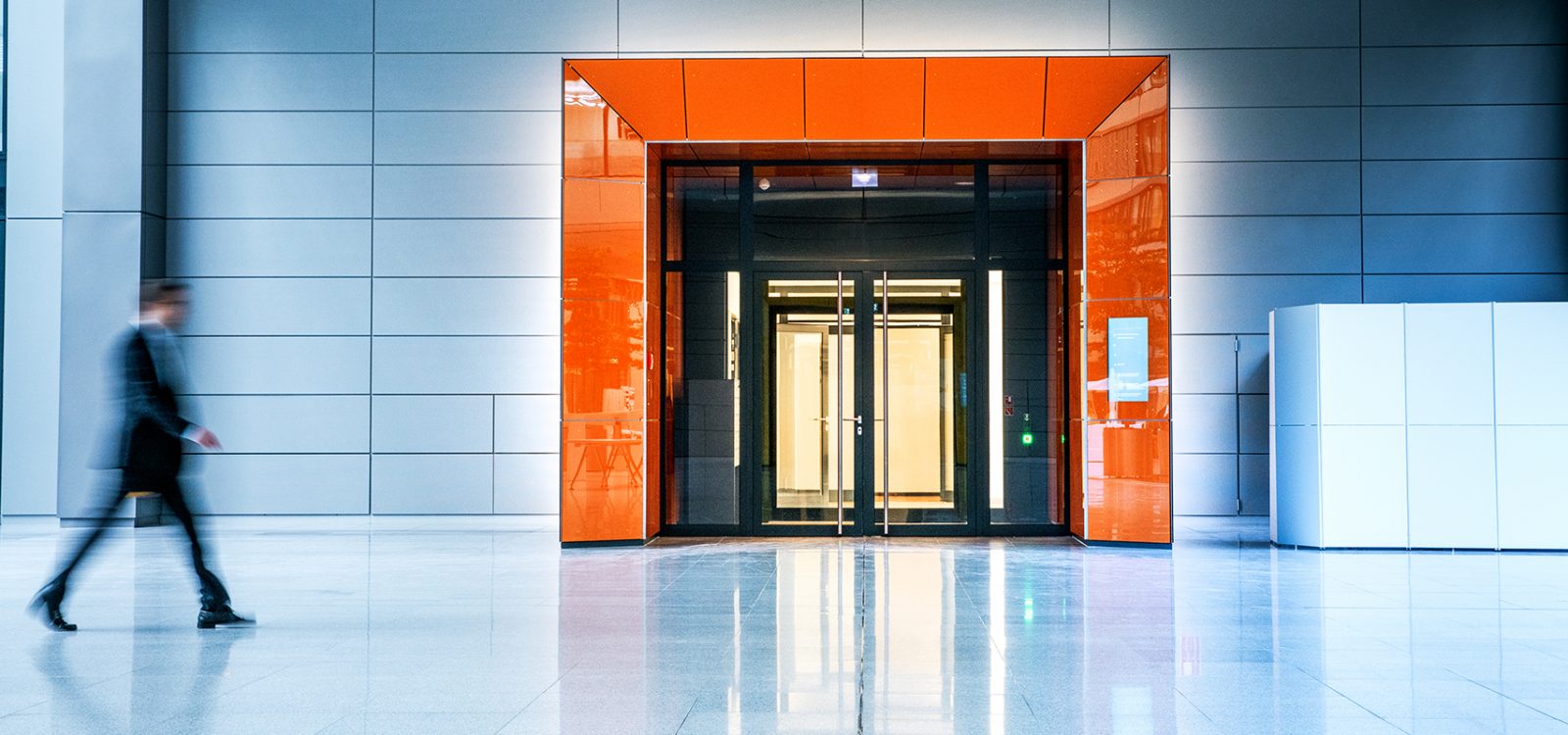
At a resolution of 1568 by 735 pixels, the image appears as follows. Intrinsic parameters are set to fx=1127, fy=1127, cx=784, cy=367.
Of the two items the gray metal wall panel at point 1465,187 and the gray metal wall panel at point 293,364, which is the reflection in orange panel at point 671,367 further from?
the gray metal wall panel at point 1465,187

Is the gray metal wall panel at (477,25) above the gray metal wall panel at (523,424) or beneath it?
above

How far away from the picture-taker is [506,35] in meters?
13.0

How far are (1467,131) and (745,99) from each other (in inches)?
327

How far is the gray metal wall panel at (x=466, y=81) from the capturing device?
42.4 ft

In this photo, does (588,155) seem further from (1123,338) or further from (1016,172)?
(1123,338)

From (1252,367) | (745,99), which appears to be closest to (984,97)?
(745,99)

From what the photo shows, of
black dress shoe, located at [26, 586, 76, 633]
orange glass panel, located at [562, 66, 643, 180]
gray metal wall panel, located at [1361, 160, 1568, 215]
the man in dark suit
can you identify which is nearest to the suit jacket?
the man in dark suit

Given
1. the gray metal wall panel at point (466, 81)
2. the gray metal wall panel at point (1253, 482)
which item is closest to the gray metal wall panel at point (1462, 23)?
the gray metal wall panel at point (1253, 482)

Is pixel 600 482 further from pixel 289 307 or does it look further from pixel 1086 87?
pixel 1086 87

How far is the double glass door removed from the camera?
1147 cm

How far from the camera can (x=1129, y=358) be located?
33.8 feet

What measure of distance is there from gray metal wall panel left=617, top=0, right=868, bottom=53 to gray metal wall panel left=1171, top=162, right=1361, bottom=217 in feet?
13.4

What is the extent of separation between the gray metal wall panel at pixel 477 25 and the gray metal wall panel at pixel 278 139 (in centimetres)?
105

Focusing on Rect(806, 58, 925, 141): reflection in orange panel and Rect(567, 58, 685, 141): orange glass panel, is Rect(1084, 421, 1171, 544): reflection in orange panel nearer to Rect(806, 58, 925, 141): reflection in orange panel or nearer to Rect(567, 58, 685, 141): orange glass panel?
Rect(806, 58, 925, 141): reflection in orange panel
